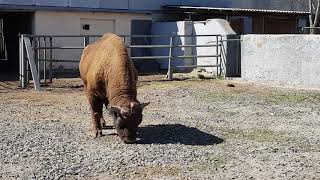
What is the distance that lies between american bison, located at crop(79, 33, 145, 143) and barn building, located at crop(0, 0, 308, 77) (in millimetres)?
10939

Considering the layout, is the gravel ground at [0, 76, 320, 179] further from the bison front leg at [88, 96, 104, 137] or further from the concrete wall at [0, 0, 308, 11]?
the concrete wall at [0, 0, 308, 11]

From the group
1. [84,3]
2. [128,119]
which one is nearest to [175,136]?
[128,119]

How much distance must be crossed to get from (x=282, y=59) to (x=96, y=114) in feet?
28.1

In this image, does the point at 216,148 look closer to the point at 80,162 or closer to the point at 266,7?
the point at 80,162

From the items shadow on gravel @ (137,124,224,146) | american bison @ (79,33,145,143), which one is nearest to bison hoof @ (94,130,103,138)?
american bison @ (79,33,145,143)

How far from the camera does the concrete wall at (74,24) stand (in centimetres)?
2081

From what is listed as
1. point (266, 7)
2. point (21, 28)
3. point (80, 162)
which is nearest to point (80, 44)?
point (21, 28)

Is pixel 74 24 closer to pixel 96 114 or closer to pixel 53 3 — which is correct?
pixel 53 3

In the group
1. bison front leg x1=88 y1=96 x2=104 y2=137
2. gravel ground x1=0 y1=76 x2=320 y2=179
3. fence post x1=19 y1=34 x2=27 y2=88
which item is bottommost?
gravel ground x1=0 y1=76 x2=320 y2=179

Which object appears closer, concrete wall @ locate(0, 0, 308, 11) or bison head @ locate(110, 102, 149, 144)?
bison head @ locate(110, 102, 149, 144)

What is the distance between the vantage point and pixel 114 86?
8.38 metres

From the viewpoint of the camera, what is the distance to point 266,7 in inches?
1140

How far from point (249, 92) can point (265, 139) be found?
5821 millimetres

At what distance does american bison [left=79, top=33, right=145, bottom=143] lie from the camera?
318 inches
